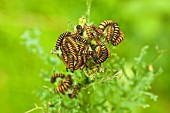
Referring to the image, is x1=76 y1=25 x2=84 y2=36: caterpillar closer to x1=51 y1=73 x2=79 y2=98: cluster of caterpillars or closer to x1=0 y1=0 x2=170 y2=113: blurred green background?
x1=51 y1=73 x2=79 y2=98: cluster of caterpillars

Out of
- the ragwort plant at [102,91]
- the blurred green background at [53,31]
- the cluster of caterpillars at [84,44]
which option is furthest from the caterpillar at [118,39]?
the blurred green background at [53,31]

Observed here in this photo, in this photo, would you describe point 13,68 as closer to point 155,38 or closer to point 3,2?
point 3,2

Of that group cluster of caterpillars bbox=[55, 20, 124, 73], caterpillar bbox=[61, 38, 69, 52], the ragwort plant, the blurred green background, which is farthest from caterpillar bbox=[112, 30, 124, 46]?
the blurred green background

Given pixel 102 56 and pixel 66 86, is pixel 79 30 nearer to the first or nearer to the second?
pixel 102 56

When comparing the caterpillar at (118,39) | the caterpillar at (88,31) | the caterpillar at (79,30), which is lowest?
the caterpillar at (118,39)

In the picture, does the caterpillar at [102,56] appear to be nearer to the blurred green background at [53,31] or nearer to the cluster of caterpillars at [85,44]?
the cluster of caterpillars at [85,44]
